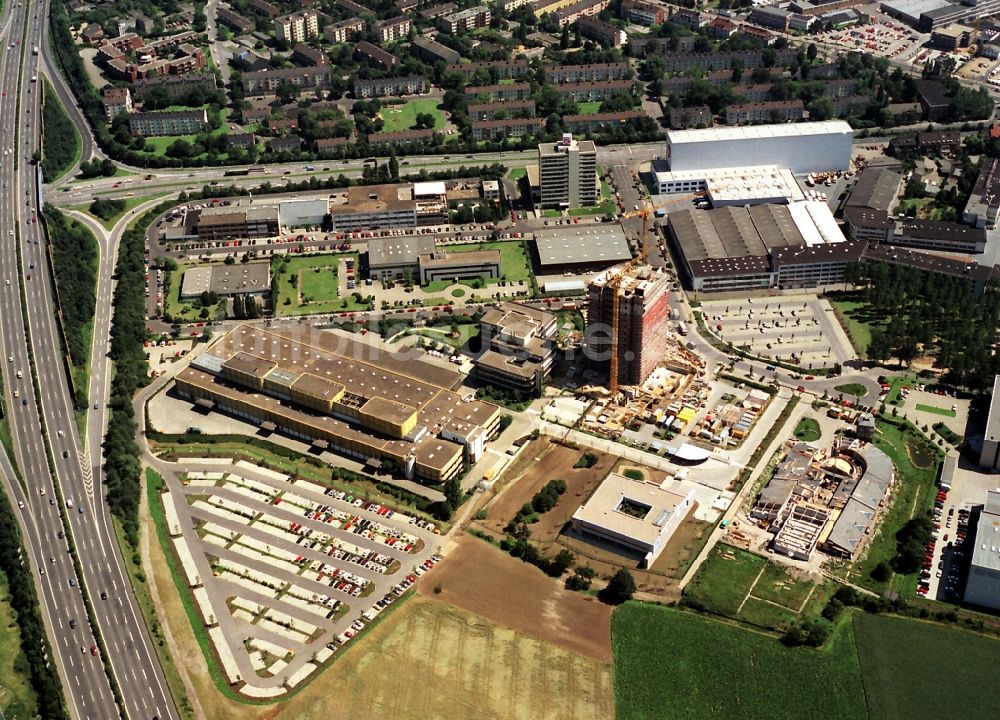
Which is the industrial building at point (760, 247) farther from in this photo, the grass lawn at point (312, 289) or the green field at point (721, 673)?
the green field at point (721, 673)

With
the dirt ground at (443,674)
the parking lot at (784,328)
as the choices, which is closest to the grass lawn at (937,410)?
the parking lot at (784,328)

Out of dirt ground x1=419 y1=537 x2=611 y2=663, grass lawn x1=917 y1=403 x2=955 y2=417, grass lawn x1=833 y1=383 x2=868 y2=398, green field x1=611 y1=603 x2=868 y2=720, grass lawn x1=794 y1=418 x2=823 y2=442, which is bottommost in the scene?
green field x1=611 y1=603 x2=868 y2=720

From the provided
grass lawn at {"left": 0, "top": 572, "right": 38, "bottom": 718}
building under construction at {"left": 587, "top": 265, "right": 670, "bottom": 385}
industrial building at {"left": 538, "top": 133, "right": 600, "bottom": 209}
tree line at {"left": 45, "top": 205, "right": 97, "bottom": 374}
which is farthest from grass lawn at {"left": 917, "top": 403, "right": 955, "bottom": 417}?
tree line at {"left": 45, "top": 205, "right": 97, "bottom": 374}

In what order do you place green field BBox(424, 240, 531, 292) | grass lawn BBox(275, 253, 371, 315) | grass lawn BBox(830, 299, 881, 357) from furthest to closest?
green field BBox(424, 240, 531, 292) < grass lawn BBox(275, 253, 371, 315) < grass lawn BBox(830, 299, 881, 357)

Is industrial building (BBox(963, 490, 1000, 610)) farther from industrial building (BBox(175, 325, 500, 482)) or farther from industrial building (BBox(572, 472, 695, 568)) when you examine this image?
industrial building (BBox(175, 325, 500, 482))

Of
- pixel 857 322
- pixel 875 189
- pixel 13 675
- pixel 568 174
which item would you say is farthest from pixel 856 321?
pixel 13 675

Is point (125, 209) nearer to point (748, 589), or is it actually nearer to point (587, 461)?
point (587, 461)

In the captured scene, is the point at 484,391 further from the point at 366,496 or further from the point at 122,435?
the point at 122,435
